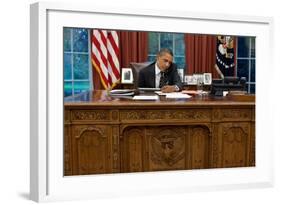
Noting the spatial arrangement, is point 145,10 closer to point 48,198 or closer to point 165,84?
point 165,84

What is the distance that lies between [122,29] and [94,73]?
0.99 ft

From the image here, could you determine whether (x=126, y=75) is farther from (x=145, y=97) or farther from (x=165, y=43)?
(x=165, y=43)

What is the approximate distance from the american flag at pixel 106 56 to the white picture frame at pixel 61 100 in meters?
0.07

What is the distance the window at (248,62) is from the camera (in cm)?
340

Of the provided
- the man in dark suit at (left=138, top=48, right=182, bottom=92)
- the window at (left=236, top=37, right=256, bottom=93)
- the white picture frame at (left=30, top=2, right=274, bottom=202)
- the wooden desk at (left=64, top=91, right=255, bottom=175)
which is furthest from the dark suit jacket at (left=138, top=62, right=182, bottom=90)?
the window at (left=236, top=37, right=256, bottom=93)

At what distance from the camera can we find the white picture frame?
116 inches

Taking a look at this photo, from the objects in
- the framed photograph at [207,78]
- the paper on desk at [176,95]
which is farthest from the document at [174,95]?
the framed photograph at [207,78]

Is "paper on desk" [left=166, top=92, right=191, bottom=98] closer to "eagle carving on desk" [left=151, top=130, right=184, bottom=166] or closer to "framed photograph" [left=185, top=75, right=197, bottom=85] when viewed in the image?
"framed photograph" [left=185, top=75, right=197, bottom=85]

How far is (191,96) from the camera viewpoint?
342 cm

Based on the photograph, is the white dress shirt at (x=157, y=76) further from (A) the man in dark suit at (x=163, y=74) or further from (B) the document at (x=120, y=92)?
(B) the document at (x=120, y=92)

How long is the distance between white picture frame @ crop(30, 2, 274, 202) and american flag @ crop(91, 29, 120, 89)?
7cm

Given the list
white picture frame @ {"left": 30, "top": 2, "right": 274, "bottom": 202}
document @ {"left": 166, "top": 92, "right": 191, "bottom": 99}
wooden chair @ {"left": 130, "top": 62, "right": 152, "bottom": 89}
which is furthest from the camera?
document @ {"left": 166, "top": 92, "right": 191, "bottom": 99}

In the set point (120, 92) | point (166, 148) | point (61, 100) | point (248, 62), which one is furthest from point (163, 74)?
point (61, 100)

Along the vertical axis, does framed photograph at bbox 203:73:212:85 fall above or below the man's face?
below
